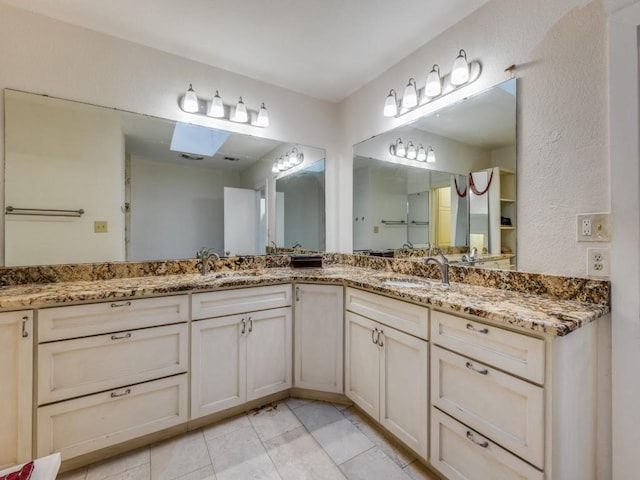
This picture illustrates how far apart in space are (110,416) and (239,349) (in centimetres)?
68

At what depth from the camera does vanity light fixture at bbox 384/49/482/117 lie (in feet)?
5.54

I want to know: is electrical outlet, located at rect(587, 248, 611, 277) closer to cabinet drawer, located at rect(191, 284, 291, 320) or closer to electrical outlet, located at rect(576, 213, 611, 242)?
electrical outlet, located at rect(576, 213, 611, 242)

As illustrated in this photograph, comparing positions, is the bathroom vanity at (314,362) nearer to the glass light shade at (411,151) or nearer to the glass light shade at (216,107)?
the glass light shade at (411,151)

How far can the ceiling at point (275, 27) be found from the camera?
165cm

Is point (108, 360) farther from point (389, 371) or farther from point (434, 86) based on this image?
point (434, 86)

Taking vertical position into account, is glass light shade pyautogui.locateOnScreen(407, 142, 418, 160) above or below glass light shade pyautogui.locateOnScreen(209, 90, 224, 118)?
below

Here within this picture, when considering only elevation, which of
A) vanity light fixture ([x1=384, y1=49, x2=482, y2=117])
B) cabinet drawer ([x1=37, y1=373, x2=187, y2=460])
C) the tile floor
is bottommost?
the tile floor

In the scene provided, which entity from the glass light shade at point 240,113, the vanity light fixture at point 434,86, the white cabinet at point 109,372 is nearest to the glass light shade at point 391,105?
the vanity light fixture at point 434,86

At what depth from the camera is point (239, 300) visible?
1.81m

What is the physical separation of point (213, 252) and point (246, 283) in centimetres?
60

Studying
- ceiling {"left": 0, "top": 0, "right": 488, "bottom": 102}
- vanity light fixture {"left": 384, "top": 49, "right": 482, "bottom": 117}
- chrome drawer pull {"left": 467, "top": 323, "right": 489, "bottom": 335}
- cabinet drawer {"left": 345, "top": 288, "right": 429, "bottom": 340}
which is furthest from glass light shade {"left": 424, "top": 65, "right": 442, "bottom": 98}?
chrome drawer pull {"left": 467, "top": 323, "right": 489, "bottom": 335}

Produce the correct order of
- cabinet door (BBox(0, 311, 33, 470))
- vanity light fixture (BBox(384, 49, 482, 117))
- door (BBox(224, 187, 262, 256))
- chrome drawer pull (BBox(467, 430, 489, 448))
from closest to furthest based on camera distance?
chrome drawer pull (BBox(467, 430, 489, 448)), cabinet door (BBox(0, 311, 33, 470)), vanity light fixture (BBox(384, 49, 482, 117)), door (BBox(224, 187, 262, 256))

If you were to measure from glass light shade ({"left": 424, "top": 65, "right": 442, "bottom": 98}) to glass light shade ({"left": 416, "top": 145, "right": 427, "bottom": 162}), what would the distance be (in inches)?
14.4

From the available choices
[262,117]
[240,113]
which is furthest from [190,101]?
[262,117]
